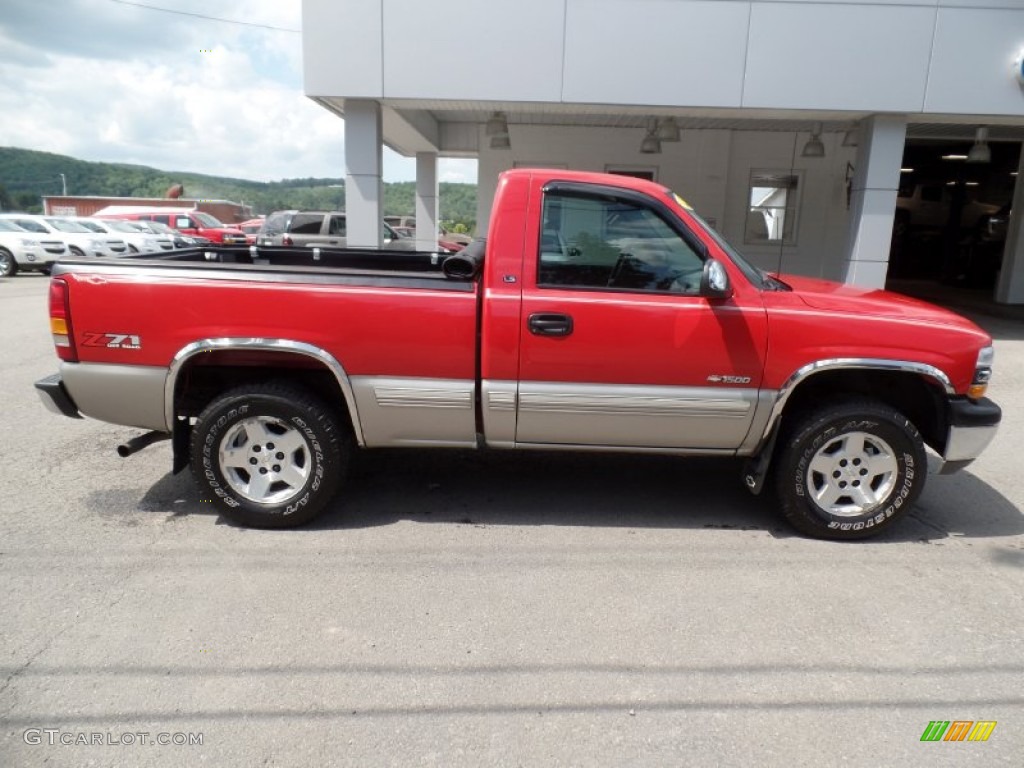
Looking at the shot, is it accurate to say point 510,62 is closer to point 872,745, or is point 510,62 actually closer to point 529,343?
point 529,343

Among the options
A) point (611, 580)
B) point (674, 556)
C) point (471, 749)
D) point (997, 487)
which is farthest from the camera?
point (997, 487)

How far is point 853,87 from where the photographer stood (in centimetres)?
973

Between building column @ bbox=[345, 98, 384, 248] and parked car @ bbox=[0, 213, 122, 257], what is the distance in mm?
13166

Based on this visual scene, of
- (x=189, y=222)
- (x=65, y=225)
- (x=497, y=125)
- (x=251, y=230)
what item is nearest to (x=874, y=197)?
(x=497, y=125)

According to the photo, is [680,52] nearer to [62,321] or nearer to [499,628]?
[62,321]

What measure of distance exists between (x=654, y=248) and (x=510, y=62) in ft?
21.9

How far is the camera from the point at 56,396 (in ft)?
13.6

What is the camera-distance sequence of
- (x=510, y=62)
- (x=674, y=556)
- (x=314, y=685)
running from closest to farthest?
(x=314, y=685) < (x=674, y=556) < (x=510, y=62)

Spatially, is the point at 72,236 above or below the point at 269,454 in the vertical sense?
above

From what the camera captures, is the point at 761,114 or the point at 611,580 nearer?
the point at 611,580

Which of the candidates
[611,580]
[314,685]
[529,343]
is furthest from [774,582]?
[314,685]

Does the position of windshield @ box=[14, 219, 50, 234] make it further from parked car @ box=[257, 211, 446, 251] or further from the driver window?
the driver window

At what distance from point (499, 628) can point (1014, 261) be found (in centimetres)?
1877

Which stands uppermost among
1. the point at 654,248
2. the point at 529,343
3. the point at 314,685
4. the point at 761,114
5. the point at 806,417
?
the point at 761,114
